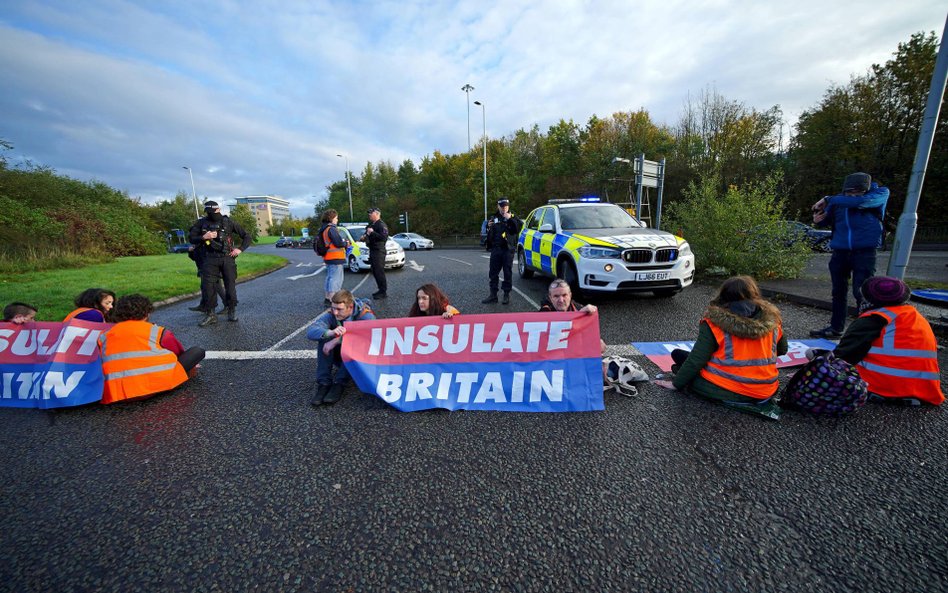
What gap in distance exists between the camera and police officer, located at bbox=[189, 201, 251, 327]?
237 inches

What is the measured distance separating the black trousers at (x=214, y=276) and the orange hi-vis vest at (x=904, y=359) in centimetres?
808

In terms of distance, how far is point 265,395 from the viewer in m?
3.50

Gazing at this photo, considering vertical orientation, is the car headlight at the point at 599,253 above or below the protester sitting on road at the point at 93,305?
above

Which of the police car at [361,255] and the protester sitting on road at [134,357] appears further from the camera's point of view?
the police car at [361,255]

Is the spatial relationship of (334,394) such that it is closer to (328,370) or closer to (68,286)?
(328,370)

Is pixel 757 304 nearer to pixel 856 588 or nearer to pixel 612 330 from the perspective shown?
pixel 856 588

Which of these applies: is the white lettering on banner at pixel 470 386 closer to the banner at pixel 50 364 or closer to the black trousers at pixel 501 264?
the banner at pixel 50 364

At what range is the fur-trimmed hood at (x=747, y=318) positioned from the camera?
2.71 meters

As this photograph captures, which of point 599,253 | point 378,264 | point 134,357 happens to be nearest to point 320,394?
point 134,357

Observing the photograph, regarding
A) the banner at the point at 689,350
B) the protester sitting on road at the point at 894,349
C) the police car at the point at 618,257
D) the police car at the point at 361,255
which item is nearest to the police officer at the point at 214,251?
the police car at the point at 618,257

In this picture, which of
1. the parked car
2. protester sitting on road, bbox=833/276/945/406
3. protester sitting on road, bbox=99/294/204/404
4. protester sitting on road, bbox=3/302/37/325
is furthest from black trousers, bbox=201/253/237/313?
the parked car

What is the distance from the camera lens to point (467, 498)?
2.11 m

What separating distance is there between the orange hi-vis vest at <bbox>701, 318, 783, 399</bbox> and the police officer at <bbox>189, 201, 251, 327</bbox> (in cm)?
662

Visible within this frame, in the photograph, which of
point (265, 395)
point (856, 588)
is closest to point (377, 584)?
point (856, 588)
